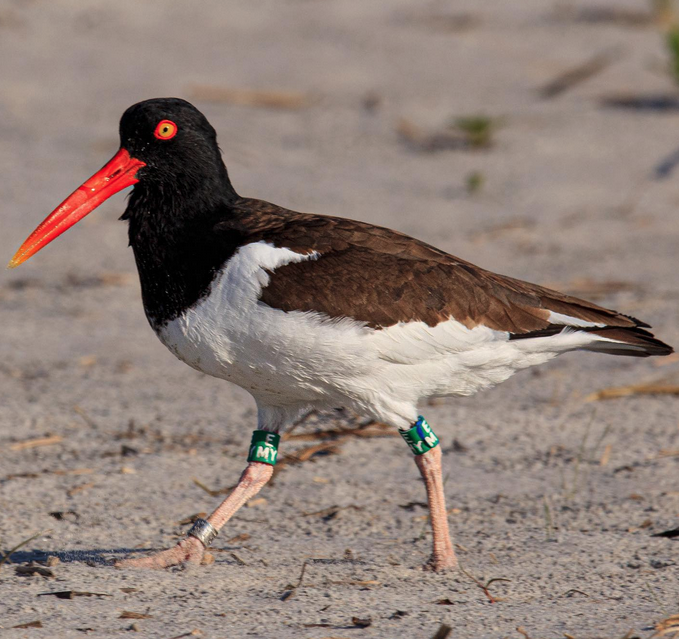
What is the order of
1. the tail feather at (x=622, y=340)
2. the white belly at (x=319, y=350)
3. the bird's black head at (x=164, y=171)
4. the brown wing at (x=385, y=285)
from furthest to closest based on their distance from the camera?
the tail feather at (x=622, y=340), the bird's black head at (x=164, y=171), the brown wing at (x=385, y=285), the white belly at (x=319, y=350)

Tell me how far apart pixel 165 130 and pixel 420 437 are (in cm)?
161

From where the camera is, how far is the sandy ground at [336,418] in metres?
3.93

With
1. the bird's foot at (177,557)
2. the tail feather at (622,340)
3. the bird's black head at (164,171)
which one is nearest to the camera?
the bird's foot at (177,557)

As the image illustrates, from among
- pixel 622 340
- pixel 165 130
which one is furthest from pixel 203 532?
pixel 622 340

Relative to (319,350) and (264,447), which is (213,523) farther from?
(319,350)

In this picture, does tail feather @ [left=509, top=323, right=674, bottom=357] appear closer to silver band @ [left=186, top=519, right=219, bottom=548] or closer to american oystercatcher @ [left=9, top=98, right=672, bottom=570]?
american oystercatcher @ [left=9, top=98, right=672, bottom=570]

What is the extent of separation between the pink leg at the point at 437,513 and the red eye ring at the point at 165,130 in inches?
64.6

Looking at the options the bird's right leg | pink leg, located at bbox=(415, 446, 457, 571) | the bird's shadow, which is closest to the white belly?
the bird's right leg

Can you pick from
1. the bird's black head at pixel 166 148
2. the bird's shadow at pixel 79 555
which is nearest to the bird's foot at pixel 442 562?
the bird's shadow at pixel 79 555

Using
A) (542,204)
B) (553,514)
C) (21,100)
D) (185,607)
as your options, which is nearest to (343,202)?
(542,204)

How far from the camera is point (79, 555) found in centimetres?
434

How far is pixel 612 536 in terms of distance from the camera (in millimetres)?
4516

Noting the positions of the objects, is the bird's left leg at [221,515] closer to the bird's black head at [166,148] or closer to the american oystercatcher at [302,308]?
the american oystercatcher at [302,308]

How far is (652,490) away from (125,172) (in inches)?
110
